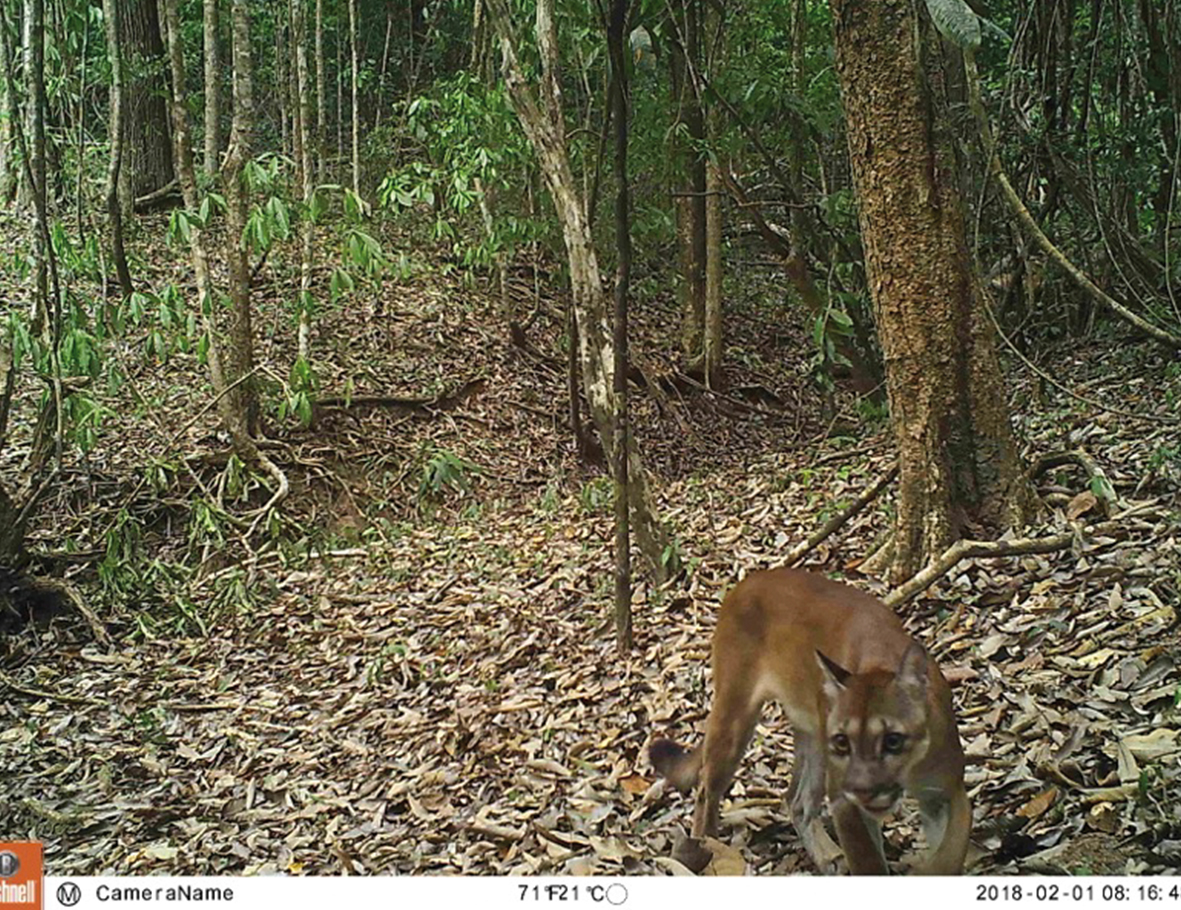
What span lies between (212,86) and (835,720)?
617cm

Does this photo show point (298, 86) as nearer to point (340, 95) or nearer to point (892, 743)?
point (340, 95)

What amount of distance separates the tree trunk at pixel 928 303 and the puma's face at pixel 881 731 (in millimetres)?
1881

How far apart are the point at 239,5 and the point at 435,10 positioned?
732cm

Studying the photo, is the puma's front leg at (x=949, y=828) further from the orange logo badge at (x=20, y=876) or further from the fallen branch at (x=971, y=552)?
the orange logo badge at (x=20, y=876)

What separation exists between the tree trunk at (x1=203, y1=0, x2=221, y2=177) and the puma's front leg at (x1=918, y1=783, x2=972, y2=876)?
6138 mm

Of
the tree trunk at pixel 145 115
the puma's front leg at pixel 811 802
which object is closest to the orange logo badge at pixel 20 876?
the puma's front leg at pixel 811 802

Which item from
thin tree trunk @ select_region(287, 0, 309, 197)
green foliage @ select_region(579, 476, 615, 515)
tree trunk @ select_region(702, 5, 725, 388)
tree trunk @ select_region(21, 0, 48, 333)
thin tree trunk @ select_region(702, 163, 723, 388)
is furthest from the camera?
thin tree trunk @ select_region(702, 163, 723, 388)

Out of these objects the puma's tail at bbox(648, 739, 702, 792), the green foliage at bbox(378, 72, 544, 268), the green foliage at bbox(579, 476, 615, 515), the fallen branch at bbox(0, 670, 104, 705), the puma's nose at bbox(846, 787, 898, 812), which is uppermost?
the green foliage at bbox(378, 72, 544, 268)

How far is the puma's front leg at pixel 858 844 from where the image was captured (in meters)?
2.33

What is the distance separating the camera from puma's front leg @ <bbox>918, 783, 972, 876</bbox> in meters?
2.28

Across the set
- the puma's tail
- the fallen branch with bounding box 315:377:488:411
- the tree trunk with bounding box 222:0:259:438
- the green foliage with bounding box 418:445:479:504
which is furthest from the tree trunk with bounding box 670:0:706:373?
the puma's tail

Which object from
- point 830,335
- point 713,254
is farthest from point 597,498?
point 713,254

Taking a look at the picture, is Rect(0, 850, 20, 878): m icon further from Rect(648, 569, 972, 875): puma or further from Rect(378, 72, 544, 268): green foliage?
Rect(378, 72, 544, 268): green foliage

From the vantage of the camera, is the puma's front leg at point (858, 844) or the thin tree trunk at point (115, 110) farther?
the thin tree trunk at point (115, 110)
